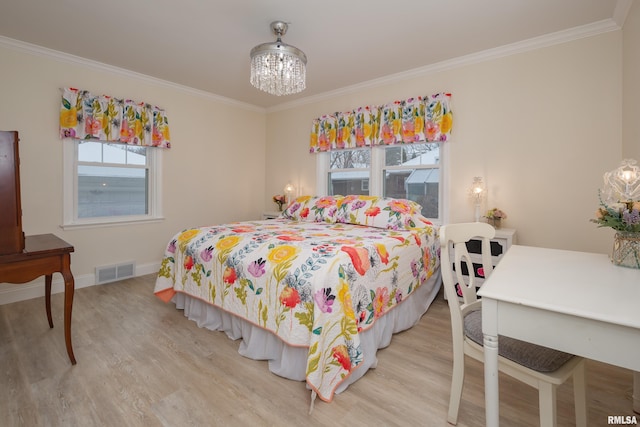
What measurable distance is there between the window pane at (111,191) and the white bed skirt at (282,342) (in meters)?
1.58

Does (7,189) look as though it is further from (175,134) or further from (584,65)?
(584,65)

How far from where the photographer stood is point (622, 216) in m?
1.27

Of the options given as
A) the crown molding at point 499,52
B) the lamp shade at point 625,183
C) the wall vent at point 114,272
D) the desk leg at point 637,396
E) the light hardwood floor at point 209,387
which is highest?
the crown molding at point 499,52

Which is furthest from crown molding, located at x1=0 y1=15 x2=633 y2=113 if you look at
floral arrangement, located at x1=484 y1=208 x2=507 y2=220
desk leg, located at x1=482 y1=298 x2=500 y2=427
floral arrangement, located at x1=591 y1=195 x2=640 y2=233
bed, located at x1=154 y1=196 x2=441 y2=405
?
desk leg, located at x1=482 y1=298 x2=500 y2=427

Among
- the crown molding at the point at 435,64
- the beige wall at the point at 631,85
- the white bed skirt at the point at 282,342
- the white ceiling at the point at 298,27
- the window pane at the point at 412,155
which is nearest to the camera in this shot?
the white bed skirt at the point at 282,342

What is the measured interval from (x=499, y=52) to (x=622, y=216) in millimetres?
2253

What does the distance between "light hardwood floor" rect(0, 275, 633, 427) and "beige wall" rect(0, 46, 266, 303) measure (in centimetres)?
118

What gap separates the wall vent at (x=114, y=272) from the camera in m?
3.32

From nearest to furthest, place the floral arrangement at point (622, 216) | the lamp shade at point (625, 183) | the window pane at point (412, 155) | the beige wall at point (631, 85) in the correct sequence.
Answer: the floral arrangement at point (622, 216) < the lamp shade at point (625, 183) < the beige wall at point (631, 85) < the window pane at point (412, 155)

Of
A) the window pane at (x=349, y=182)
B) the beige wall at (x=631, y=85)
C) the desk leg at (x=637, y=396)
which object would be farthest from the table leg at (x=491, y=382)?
the window pane at (x=349, y=182)

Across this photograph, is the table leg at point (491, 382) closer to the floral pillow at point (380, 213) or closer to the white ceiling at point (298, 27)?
the floral pillow at point (380, 213)

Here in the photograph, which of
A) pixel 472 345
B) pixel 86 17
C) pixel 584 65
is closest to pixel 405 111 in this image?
pixel 584 65

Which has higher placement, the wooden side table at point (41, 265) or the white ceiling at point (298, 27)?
the white ceiling at point (298, 27)

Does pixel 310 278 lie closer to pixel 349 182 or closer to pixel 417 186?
pixel 417 186
